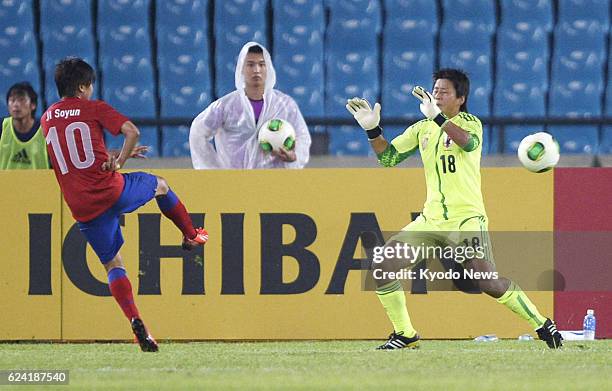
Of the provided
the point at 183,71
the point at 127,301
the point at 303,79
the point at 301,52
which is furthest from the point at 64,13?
the point at 127,301

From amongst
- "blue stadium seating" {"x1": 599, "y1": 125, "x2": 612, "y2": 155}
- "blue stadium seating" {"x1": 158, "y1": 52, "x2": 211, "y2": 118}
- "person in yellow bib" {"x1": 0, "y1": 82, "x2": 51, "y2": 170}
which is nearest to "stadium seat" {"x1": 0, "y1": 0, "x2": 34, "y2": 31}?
"blue stadium seating" {"x1": 158, "y1": 52, "x2": 211, "y2": 118}

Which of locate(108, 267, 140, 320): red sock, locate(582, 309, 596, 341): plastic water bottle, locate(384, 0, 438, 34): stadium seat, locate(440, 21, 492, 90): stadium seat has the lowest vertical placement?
locate(582, 309, 596, 341): plastic water bottle

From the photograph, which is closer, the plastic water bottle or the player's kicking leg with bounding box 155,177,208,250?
the player's kicking leg with bounding box 155,177,208,250

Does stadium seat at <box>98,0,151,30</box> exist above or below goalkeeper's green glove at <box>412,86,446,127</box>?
above

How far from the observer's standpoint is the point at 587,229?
928 centimetres

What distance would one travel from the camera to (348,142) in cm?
1302

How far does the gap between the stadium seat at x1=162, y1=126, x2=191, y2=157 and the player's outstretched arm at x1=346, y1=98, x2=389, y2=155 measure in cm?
497

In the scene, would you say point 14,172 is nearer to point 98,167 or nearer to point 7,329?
point 7,329

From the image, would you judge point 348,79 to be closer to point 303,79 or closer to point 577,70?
point 303,79

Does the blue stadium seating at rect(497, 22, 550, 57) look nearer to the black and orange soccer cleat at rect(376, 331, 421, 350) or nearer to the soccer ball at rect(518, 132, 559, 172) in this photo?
the soccer ball at rect(518, 132, 559, 172)

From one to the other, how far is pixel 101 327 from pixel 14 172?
1269 millimetres

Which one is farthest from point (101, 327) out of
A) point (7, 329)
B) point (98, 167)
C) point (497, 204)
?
point (497, 204)

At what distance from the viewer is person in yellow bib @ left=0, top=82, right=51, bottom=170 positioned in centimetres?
1020

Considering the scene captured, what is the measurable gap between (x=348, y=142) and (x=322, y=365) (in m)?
6.37
